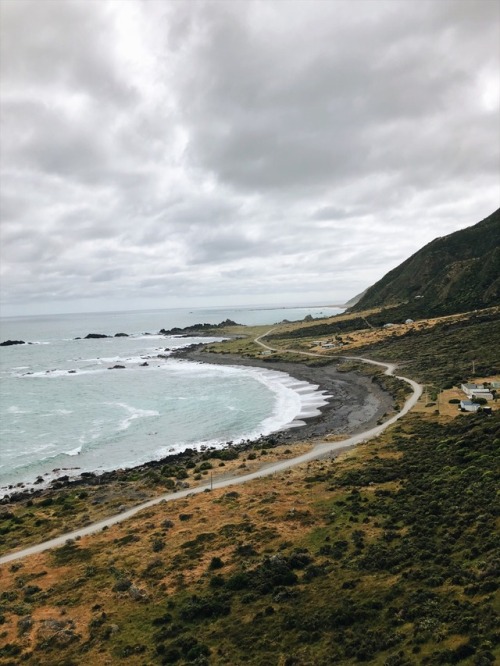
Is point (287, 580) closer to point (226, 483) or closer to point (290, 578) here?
point (290, 578)

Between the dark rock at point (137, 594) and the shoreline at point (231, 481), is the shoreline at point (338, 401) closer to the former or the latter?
the shoreline at point (231, 481)

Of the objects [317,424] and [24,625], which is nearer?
[24,625]

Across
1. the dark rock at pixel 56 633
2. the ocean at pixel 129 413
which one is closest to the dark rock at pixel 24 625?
the dark rock at pixel 56 633

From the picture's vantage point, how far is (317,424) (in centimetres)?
7800

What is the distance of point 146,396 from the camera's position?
110375 mm

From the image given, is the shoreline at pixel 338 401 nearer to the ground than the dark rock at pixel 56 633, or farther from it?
farther from it

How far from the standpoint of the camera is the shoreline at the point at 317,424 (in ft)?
194

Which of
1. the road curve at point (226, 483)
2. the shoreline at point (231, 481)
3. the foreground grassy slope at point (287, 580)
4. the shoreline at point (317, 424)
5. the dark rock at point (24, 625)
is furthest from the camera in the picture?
the shoreline at point (317, 424)

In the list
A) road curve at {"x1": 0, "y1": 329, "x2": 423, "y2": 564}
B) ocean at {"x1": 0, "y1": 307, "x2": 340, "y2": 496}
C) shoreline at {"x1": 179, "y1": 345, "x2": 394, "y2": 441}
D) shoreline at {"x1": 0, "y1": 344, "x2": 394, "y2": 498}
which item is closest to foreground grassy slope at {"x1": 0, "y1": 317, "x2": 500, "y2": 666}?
road curve at {"x1": 0, "y1": 329, "x2": 423, "y2": 564}

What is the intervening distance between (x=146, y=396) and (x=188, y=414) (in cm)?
2159

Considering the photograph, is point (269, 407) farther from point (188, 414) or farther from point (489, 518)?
point (489, 518)

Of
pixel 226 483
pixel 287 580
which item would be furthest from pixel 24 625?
pixel 226 483

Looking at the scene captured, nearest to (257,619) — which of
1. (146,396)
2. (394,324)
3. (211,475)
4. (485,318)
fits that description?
(211,475)

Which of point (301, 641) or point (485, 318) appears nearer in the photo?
point (301, 641)
